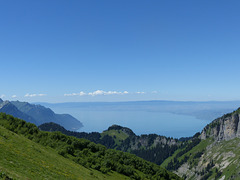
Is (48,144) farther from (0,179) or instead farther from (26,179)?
(0,179)

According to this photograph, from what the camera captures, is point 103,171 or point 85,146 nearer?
point 103,171

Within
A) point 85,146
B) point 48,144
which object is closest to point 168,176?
point 85,146

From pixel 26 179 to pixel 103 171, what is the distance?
27045mm

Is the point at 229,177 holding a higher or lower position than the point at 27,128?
lower

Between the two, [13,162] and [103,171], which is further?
[103,171]

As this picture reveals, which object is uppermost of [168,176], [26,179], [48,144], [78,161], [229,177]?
[26,179]

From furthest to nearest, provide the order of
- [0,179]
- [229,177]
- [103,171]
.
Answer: [229,177], [103,171], [0,179]

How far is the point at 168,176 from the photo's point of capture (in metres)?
68.2

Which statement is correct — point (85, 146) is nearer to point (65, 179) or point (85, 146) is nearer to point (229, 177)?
point (65, 179)

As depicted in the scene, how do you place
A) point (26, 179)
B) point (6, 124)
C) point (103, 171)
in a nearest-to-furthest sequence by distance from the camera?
point (26, 179) < point (6, 124) < point (103, 171)

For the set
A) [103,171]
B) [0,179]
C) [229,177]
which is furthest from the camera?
[229,177]

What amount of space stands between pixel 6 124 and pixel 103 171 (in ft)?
77.4

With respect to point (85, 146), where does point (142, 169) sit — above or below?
below

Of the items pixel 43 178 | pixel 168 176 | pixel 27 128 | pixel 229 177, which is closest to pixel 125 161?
pixel 168 176
